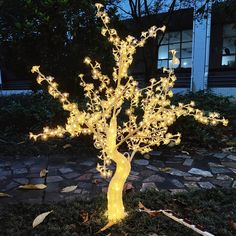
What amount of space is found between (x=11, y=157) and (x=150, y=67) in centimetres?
Result: 776

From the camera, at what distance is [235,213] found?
2906 millimetres

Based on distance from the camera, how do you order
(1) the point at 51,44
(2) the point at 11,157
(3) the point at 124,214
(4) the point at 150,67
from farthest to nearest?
1. (4) the point at 150,67
2. (1) the point at 51,44
3. (2) the point at 11,157
4. (3) the point at 124,214

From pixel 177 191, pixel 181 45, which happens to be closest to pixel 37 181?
pixel 177 191

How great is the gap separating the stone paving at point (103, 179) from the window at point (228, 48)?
1204cm

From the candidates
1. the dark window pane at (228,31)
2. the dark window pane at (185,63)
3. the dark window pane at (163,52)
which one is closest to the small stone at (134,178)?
the dark window pane at (185,63)

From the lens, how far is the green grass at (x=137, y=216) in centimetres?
257

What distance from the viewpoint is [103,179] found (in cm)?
386

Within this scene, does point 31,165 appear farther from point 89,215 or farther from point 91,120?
point 91,120

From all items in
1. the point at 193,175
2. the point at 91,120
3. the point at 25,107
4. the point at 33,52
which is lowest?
the point at 193,175

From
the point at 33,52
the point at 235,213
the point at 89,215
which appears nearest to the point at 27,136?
the point at 33,52

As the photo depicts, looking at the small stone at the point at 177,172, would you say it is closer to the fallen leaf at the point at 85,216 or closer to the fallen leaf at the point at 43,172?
the fallen leaf at the point at 85,216

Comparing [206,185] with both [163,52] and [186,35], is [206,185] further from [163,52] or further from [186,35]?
[163,52]

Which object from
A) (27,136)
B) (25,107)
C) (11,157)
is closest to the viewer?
(11,157)

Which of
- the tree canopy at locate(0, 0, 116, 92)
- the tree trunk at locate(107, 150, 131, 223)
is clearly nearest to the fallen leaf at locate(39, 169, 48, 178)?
the tree trunk at locate(107, 150, 131, 223)
